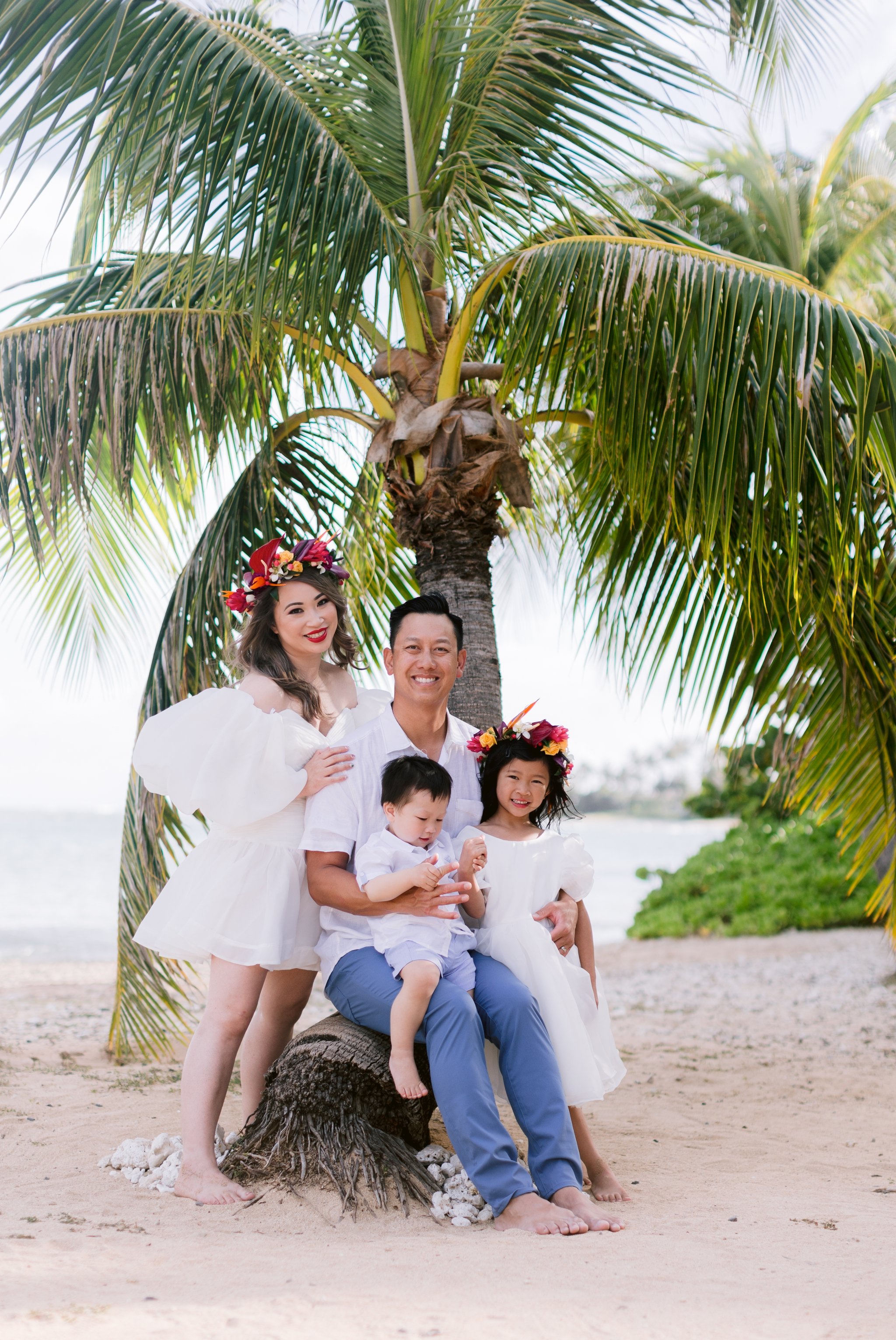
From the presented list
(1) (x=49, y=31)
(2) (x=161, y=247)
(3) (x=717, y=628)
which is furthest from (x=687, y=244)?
(1) (x=49, y=31)

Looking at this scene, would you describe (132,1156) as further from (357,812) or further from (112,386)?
(112,386)

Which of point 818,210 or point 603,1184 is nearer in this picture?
point 603,1184

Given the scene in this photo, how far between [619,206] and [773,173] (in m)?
4.18

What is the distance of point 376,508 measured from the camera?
537 cm

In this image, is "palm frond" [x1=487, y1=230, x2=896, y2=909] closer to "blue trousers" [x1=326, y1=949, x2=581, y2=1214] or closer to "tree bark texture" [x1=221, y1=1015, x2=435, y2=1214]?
"blue trousers" [x1=326, y1=949, x2=581, y2=1214]

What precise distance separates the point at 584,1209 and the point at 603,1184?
1.26ft

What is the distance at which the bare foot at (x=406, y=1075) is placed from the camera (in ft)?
10.1

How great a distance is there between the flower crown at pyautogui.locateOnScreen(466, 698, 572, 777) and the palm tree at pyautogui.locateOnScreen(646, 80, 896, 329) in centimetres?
517

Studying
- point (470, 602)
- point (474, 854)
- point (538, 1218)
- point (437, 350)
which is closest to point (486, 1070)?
point (538, 1218)

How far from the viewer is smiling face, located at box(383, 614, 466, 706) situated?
3.65 meters

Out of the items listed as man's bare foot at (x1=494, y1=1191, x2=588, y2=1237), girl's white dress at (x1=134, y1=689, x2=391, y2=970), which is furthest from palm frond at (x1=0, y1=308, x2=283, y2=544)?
man's bare foot at (x1=494, y1=1191, x2=588, y2=1237)

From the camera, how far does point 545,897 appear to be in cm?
360

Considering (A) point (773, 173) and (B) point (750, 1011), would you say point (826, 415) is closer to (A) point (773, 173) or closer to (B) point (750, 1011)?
(A) point (773, 173)

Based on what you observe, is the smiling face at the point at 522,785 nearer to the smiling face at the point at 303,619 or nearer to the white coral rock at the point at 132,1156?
the smiling face at the point at 303,619
